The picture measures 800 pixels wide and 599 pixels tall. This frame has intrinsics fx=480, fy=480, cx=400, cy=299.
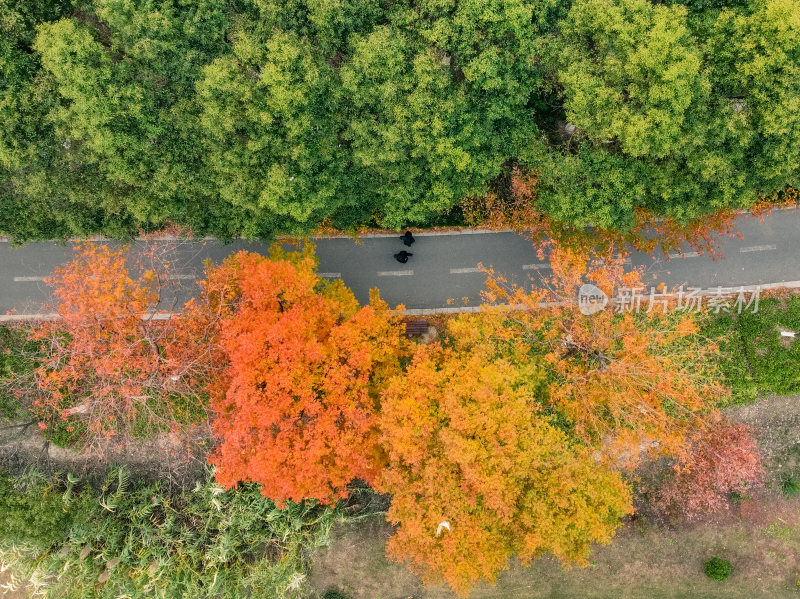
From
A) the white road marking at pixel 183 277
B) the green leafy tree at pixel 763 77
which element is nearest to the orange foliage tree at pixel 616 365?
the green leafy tree at pixel 763 77

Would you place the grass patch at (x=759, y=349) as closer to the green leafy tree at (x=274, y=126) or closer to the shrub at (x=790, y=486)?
the shrub at (x=790, y=486)

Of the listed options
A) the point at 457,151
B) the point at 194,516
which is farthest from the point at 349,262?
the point at 194,516

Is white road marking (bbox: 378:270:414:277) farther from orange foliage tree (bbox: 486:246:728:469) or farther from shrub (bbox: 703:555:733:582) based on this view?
shrub (bbox: 703:555:733:582)

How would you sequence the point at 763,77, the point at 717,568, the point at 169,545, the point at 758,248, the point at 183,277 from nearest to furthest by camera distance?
the point at 763,77 < the point at 169,545 < the point at 717,568 < the point at 758,248 < the point at 183,277

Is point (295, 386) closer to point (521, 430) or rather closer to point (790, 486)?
point (521, 430)

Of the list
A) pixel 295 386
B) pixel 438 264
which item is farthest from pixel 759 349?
pixel 295 386

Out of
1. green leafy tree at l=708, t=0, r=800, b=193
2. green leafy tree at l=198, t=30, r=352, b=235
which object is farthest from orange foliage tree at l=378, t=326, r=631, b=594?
green leafy tree at l=708, t=0, r=800, b=193

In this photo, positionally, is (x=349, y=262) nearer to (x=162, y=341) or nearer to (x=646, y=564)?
(x=162, y=341)
